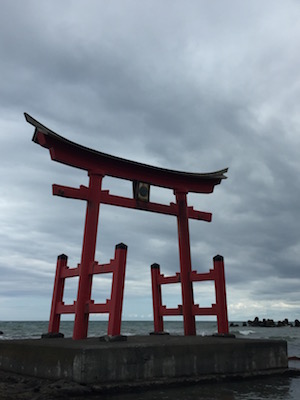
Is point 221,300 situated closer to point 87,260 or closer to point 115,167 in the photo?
point 87,260

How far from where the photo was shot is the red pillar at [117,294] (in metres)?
7.91

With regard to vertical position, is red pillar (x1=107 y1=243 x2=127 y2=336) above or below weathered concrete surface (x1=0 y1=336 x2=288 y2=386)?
above

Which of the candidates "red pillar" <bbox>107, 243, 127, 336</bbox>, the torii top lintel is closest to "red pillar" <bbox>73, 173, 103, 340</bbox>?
the torii top lintel

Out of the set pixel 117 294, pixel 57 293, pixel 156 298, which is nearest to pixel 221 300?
pixel 156 298

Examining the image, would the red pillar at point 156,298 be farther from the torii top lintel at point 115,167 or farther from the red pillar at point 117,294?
the red pillar at point 117,294

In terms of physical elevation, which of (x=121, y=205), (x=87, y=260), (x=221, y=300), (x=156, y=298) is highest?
(x=121, y=205)

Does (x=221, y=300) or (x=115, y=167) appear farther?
(x=115, y=167)

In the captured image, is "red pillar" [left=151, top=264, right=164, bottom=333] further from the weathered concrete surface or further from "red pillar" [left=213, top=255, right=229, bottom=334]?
the weathered concrete surface

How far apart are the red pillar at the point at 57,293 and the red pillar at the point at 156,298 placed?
2.67 m

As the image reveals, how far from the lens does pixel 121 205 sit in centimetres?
999

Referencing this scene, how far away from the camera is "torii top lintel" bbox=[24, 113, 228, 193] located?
9.30 m

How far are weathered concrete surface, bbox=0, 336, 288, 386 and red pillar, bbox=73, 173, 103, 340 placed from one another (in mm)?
790

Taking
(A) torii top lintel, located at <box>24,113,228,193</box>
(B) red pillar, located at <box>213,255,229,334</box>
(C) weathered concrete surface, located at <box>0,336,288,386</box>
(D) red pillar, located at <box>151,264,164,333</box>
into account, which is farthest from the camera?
(D) red pillar, located at <box>151,264,164,333</box>

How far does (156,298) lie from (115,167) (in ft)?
13.2
